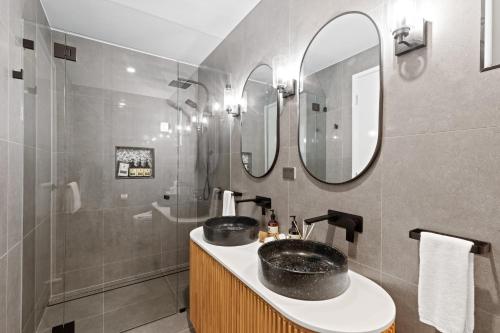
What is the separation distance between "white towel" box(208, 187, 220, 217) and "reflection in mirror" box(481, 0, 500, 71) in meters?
2.02

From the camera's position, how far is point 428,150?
2.82 feet

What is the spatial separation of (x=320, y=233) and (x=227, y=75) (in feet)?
5.66

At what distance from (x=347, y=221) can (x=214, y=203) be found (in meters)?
1.50

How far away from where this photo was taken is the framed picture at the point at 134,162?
1.97 metres

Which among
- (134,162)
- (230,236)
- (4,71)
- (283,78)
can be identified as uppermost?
(283,78)

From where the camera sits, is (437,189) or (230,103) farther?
(230,103)

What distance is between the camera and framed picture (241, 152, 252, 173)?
6.29 feet

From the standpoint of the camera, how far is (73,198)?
5.92 ft

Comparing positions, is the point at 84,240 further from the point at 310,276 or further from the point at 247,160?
the point at 310,276

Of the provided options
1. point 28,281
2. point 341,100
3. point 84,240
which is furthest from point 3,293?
point 341,100

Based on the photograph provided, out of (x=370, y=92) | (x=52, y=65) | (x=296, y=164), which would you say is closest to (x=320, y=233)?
(x=296, y=164)

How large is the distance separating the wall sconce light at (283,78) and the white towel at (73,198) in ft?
5.78

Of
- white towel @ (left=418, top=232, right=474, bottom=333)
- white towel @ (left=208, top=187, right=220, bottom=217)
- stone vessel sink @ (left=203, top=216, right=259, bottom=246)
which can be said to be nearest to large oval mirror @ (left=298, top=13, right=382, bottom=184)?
white towel @ (left=418, top=232, right=474, bottom=333)

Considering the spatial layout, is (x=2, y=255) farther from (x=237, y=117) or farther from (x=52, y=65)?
(x=237, y=117)
